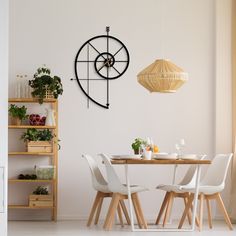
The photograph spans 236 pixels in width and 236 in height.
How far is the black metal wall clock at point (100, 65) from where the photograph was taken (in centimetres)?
884

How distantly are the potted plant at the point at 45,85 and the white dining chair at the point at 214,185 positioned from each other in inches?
81.6

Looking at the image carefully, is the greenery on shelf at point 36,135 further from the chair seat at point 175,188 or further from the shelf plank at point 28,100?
the chair seat at point 175,188

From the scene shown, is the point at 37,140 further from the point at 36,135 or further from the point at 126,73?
the point at 126,73

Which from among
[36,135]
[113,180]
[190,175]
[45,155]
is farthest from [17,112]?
[190,175]

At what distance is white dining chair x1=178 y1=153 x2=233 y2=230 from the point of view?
767cm

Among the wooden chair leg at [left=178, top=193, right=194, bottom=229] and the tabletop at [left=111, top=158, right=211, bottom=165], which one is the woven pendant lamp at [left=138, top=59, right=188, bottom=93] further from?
the wooden chair leg at [left=178, top=193, right=194, bottom=229]

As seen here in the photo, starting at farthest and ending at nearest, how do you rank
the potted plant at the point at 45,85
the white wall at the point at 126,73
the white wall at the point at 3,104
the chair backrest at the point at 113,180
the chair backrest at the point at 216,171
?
the white wall at the point at 126,73
the potted plant at the point at 45,85
the chair backrest at the point at 216,171
the chair backrest at the point at 113,180
the white wall at the point at 3,104

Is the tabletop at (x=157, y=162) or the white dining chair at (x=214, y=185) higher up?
the tabletop at (x=157, y=162)

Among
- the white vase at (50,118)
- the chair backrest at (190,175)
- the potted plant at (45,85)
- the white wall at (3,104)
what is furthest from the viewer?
the white vase at (50,118)

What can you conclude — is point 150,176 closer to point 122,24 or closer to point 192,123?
→ point 192,123

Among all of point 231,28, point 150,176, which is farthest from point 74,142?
point 231,28

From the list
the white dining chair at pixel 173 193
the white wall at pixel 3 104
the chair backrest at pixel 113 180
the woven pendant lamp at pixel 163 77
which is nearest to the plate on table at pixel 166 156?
the white dining chair at pixel 173 193

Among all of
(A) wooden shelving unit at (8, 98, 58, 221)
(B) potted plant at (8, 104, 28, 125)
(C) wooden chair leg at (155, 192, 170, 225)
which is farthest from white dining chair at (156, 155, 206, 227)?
(B) potted plant at (8, 104, 28, 125)

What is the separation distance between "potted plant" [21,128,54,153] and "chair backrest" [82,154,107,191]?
0.60 meters
